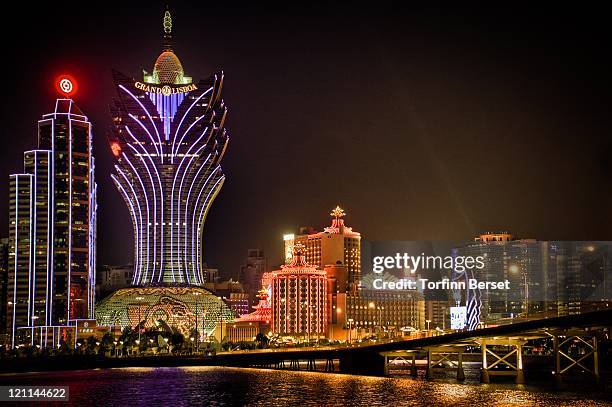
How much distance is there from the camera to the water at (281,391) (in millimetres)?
83688

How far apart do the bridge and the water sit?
3.86 meters

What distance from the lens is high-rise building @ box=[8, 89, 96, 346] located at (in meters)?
182

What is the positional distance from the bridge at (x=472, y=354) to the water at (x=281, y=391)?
12.7ft

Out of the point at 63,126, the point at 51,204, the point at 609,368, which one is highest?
the point at 63,126

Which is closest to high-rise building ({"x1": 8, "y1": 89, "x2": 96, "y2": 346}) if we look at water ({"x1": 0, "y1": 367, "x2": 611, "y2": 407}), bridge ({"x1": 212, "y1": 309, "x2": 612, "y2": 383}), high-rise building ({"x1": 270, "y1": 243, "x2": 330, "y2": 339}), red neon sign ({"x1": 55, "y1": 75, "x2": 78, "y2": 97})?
red neon sign ({"x1": 55, "y1": 75, "x2": 78, "y2": 97})

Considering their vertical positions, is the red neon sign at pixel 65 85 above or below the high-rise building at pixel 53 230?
above

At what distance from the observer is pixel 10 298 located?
186 meters

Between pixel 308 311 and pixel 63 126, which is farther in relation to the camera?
pixel 308 311

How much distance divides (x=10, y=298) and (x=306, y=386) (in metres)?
101

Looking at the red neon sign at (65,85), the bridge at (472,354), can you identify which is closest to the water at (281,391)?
the bridge at (472,354)

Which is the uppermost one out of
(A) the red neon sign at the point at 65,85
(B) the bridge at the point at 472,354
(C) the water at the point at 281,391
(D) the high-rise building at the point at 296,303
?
(A) the red neon sign at the point at 65,85

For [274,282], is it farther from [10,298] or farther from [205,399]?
[205,399]

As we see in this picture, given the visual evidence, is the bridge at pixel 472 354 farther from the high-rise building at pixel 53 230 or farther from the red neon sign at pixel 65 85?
the red neon sign at pixel 65 85

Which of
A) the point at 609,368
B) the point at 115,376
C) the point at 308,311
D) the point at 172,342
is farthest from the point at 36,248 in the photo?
the point at 609,368
